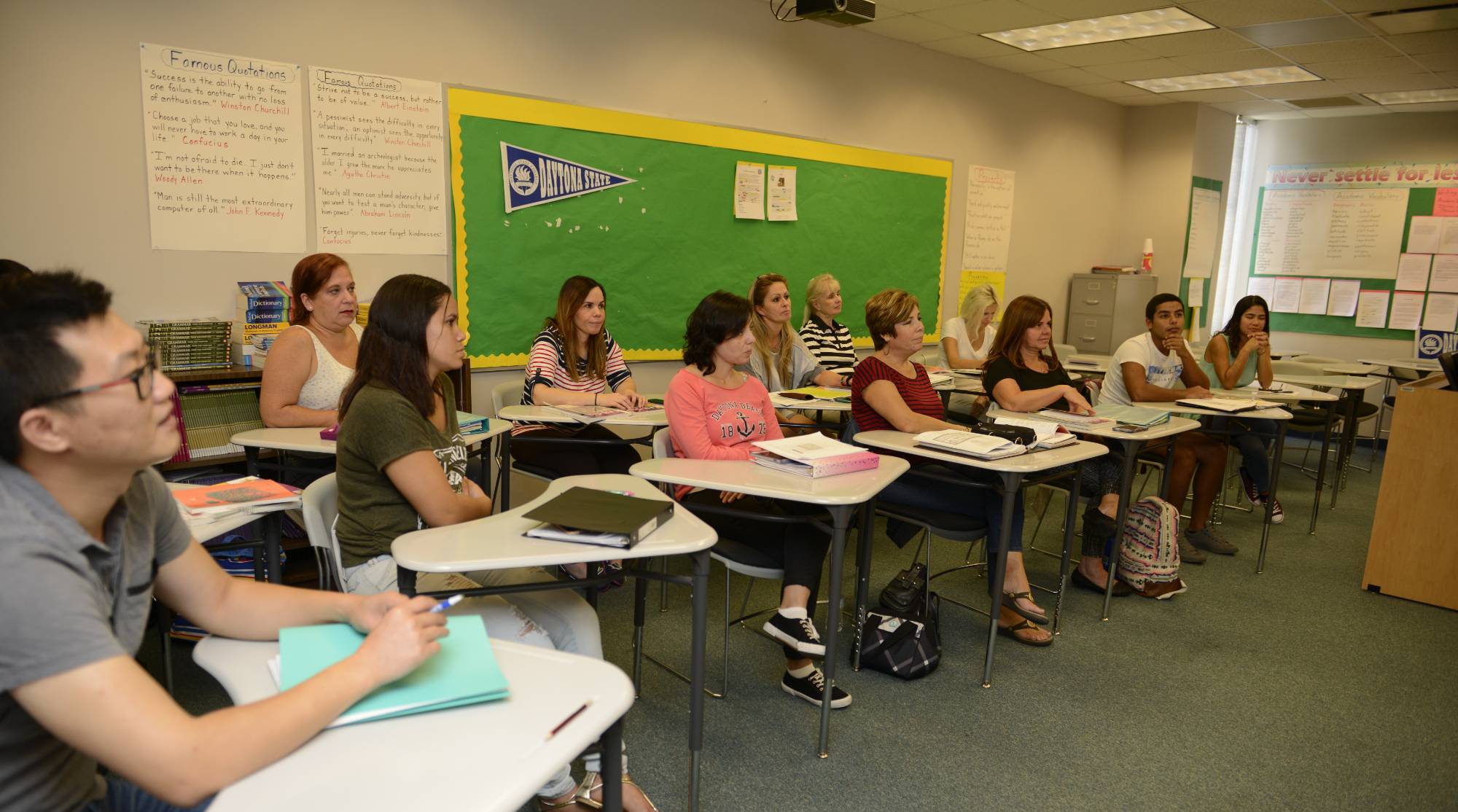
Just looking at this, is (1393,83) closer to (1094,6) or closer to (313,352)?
(1094,6)

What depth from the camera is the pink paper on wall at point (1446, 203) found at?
23.8 feet

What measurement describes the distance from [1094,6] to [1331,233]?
4551 mm

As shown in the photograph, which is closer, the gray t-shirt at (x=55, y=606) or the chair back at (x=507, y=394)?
the gray t-shirt at (x=55, y=606)

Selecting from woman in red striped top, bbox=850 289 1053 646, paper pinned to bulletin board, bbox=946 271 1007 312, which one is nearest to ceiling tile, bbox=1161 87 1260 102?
paper pinned to bulletin board, bbox=946 271 1007 312

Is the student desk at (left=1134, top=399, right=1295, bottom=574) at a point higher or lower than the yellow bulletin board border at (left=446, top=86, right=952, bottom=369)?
lower

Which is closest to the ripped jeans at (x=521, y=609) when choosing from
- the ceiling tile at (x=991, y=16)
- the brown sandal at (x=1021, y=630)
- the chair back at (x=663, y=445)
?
the chair back at (x=663, y=445)

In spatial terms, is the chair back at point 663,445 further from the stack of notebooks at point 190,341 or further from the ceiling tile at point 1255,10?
the ceiling tile at point 1255,10

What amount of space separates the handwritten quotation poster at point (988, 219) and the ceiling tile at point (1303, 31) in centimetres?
182

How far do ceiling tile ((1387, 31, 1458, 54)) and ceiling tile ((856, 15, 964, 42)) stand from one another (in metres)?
2.51

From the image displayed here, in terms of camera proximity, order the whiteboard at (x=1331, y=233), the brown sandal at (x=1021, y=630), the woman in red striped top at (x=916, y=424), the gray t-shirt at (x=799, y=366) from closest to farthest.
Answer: the woman in red striped top at (x=916, y=424)
the brown sandal at (x=1021, y=630)
the gray t-shirt at (x=799, y=366)
the whiteboard at (x=1331, y=233)

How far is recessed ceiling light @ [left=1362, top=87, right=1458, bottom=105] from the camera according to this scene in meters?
6.66

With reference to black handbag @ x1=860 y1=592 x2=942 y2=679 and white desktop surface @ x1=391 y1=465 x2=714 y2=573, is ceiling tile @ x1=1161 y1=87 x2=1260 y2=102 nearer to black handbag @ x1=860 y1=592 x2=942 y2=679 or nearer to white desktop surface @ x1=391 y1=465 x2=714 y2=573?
black handbag @ x1=860 y1=592 x2=942 y2=679

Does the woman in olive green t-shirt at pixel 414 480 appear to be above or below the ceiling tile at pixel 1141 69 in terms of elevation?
below

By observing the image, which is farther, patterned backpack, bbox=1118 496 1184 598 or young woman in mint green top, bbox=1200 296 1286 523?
young woman in mint green top, bbox=1200 296 1286 523
